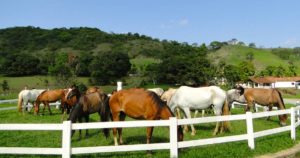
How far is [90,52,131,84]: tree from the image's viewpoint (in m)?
90.8

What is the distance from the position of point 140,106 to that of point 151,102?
338 millimetres

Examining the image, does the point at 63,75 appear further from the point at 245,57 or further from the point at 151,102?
the point at 245,57

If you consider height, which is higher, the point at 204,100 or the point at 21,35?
the point at 21,35

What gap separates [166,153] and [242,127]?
6543 millimetres

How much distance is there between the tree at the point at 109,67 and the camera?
90.8m

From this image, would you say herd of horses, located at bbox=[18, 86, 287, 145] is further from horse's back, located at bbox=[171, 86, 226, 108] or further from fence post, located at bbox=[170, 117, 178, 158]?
fence post, located at bbox=[170, 117, 178, 158]

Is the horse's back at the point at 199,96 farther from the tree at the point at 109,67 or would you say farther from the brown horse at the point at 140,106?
the tree at the point at 109,67

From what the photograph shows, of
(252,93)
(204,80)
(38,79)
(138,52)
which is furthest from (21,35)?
(252,93)

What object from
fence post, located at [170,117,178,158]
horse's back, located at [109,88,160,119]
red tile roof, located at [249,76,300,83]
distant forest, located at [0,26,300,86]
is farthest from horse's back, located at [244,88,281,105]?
red tile roof, located at [249,76,300,83]

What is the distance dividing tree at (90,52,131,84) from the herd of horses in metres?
70.9

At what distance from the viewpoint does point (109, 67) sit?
313 feet

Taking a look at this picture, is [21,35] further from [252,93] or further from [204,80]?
[252,93]

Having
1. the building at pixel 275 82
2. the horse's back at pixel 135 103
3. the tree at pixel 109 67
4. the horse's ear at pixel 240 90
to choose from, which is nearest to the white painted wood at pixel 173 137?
Answer: the horse's back at pixel 135 103

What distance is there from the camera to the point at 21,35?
14788 centimetres
